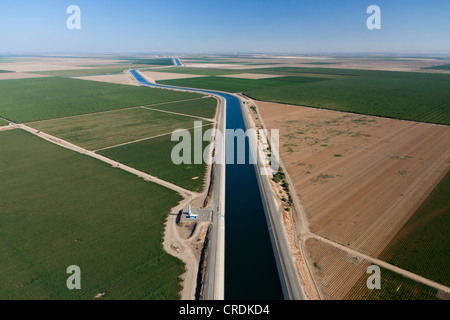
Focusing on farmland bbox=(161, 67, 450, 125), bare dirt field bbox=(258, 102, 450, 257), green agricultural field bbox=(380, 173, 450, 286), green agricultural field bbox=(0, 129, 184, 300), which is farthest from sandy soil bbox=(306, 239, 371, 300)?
farmland bbox=(161, 67, 450, 125)

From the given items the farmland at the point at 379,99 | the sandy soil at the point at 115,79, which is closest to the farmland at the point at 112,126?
the farmland at the point at 379,99

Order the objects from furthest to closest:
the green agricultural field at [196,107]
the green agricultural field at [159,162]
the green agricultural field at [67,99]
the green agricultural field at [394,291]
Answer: the green agricultural field at [67,99] → the green agricultural field at [196,107] → the green agricultural field at [159,162] → the green agricultural field at [394,291]

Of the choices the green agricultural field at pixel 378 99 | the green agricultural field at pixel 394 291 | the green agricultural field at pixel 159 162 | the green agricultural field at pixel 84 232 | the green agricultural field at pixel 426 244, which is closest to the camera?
the green agricultural field at pixel 394 291

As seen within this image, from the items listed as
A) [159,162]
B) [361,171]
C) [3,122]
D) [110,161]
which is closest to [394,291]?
[361,171]

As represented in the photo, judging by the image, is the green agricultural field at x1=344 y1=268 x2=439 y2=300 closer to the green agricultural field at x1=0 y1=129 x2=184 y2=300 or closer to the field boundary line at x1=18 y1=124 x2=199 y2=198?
the green agricultural field at x1=0 y1=129 x2=184 y2=300

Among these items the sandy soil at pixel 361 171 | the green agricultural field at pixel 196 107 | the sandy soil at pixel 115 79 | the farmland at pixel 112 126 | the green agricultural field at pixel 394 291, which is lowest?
the green agricultural field at pixel 394 291

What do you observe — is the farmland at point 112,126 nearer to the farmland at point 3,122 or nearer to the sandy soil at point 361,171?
the farmland at point 3,122

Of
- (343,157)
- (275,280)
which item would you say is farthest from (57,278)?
(343,157)
